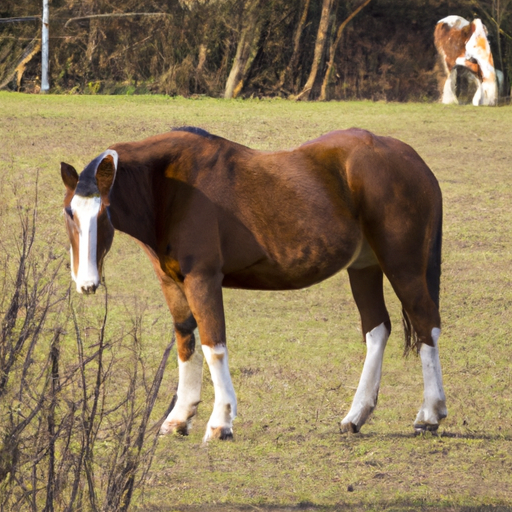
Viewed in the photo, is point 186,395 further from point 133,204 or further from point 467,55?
point 467,55

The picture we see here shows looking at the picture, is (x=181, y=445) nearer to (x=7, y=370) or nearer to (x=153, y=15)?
(x=7, y=370)

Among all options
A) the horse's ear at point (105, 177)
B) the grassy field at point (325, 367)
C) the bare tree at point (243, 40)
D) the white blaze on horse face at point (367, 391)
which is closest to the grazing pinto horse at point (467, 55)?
the bare tree at point (243, 40)

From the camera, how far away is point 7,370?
160 inches

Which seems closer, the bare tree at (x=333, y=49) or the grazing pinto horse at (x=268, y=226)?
the grazing pinto horse at (x=268, y=226)

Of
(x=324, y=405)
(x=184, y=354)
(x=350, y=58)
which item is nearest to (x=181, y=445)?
(x=184, y=354)

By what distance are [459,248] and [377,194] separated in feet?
18.8

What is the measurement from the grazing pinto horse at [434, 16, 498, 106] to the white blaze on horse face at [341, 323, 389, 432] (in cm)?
1583

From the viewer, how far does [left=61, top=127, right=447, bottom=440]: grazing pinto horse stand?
5.88 metres

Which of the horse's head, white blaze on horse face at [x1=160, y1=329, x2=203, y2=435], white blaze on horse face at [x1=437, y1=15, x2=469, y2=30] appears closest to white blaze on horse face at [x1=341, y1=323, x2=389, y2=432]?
white blaze on horse face at [x1=160, y1=329, x2=203, y2=435]

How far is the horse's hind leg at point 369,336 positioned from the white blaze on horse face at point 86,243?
194 cm

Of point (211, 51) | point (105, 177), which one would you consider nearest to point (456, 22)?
point (211, 51)

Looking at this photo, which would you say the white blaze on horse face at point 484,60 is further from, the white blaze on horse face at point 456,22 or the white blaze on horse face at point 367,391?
the white blaze on horse face at point 367,391

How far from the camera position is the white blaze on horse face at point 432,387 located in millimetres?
6117

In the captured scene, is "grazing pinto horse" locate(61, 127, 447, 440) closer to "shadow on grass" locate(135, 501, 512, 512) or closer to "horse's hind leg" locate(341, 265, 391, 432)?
"horse's hind leg" locate(341, 265, 391, 432)
